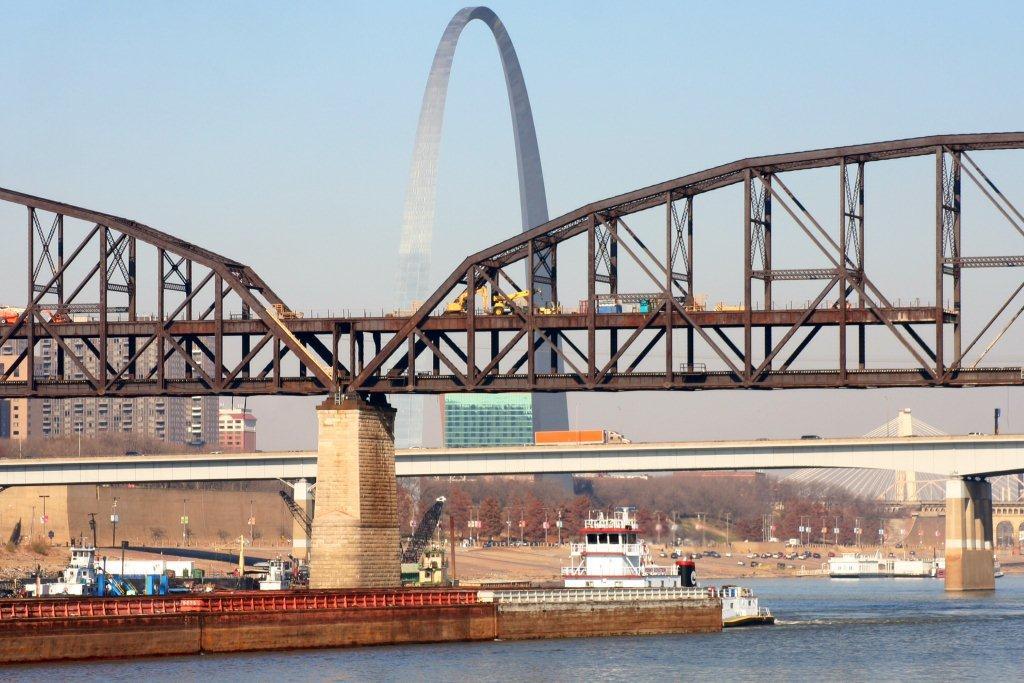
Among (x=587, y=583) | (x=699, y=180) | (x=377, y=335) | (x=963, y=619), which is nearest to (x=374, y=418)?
(x=377, y=335)

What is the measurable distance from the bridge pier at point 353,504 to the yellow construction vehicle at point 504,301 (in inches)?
431

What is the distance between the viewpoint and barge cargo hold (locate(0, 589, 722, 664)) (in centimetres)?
8756

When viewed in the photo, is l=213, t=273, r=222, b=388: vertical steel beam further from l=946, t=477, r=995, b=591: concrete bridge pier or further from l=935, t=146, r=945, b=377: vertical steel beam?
l=946, t=477, r=995, b=591: concrete bridge pier

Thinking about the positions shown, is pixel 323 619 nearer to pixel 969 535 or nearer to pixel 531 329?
pixel 531 329

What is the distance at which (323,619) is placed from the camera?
96.2 metres

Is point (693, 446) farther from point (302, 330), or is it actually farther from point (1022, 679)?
point (1022, 679)

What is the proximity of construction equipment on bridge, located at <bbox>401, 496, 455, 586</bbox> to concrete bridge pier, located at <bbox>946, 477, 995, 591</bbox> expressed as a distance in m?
51.5

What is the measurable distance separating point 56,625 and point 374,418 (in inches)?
1331

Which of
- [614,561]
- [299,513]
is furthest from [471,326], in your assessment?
[299,513]

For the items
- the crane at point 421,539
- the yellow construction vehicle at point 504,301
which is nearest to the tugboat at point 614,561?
the yellow construction vehicle at point 504,301

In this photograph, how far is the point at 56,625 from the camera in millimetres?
87188

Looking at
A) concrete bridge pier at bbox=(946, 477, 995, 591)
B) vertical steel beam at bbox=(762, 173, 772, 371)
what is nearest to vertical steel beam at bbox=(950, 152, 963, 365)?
Result: vertical steel beam at bbox=(762, 173, 772, 371)

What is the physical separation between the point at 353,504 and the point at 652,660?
1095 inches

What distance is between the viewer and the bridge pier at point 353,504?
365ft
